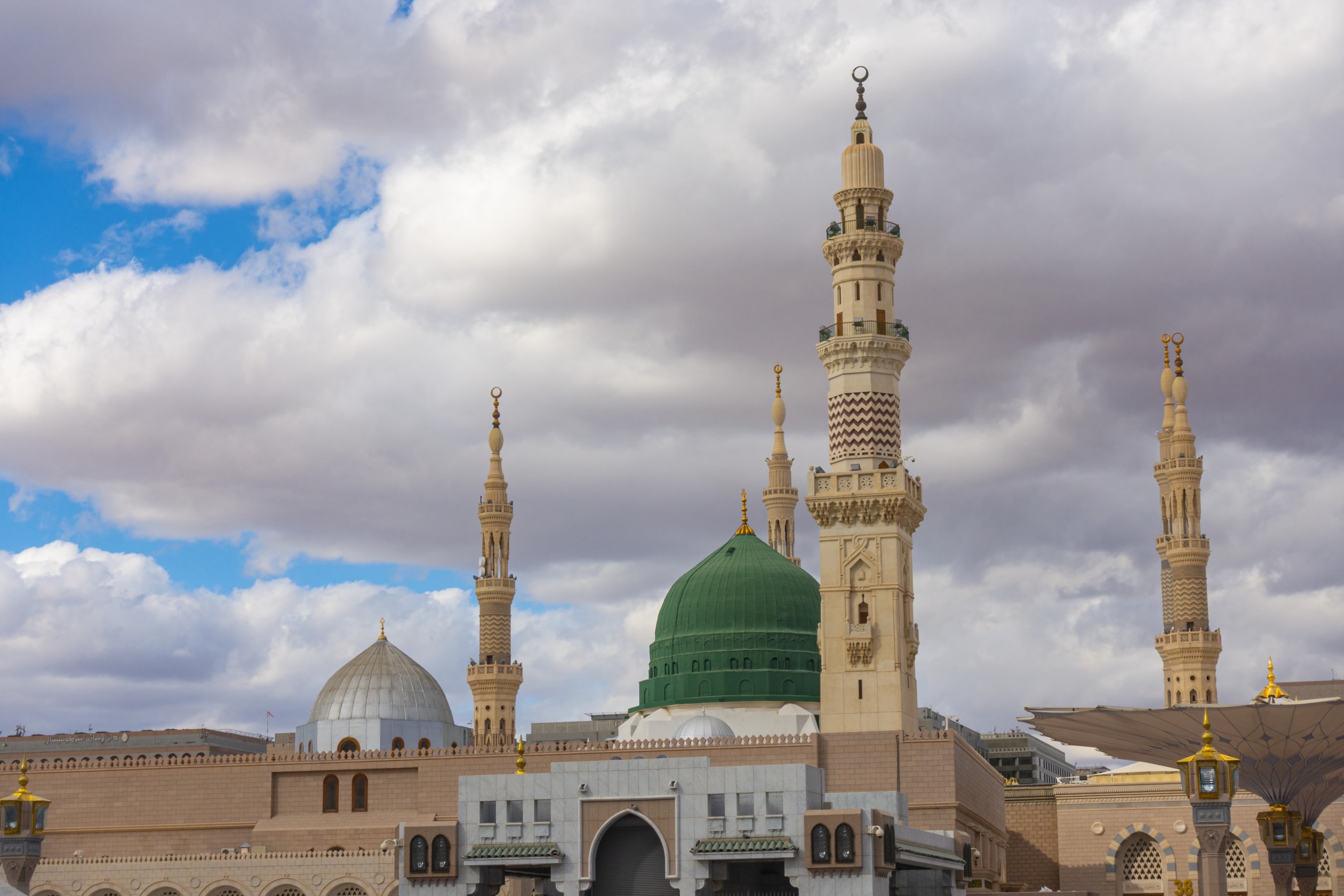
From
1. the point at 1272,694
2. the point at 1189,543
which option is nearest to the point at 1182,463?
the point at 1189,543

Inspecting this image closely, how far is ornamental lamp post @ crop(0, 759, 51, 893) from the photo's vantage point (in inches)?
2158

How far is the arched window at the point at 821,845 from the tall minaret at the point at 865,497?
16292 mm

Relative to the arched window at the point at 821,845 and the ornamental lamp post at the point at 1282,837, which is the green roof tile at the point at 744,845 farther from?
the ornamental lamp post at the point at 1282,837

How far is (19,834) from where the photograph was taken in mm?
55062

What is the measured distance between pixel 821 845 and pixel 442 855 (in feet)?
36.6

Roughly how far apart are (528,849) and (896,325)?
2674cm

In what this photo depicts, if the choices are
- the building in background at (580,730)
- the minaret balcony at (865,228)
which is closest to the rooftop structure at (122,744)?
the building in background at (580,730)

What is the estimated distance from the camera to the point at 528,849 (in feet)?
165

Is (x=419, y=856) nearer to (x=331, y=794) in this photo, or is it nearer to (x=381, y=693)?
(x=331, y=794)

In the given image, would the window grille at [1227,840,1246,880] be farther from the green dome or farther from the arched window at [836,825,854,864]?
the arched window at [836,825,854,864]

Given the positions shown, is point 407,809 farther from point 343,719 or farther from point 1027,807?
point 1027,807

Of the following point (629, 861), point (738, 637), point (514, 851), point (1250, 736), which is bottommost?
point (629, 861)

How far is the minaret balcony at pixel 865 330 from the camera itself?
66625mm

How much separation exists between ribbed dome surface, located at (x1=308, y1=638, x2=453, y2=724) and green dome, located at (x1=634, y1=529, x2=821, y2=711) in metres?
9.49
